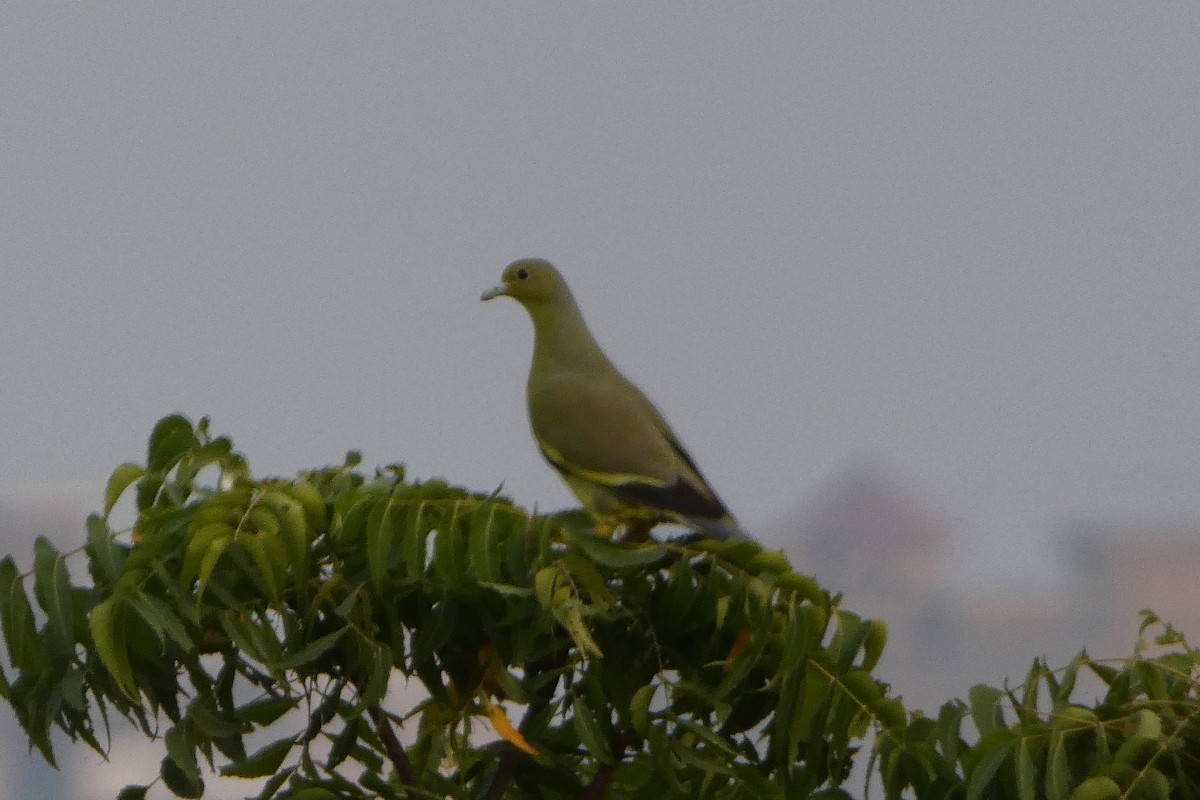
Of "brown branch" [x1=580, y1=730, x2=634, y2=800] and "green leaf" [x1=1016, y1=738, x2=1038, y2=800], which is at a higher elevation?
"green leaf" [x1=1016, y1=738, x2=1038, y2=800]

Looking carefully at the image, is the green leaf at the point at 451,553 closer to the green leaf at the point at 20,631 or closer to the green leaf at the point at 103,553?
the green leaf at the point at 103,553

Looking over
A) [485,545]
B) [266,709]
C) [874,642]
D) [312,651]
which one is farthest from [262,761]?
[874,642]

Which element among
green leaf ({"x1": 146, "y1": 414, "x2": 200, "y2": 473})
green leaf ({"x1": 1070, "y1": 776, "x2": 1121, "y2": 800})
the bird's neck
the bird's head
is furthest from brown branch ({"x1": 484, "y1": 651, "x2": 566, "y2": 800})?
the bird's head

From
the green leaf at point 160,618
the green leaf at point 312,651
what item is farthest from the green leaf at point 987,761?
the green leaf at point 160,618

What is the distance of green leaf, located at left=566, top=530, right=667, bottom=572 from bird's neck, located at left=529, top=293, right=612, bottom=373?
1.34 metres

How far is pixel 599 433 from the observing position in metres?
2.92

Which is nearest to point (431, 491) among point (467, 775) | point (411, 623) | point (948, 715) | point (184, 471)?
point (411, 623)

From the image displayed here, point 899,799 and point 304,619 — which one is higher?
point 304,619

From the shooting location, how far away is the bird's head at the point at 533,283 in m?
3.58

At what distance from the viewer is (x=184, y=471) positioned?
2164 mm

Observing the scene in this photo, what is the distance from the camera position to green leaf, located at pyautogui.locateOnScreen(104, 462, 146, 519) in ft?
6.98

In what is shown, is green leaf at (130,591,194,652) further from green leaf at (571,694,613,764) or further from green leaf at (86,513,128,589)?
green leaf at (571,694,613,764)

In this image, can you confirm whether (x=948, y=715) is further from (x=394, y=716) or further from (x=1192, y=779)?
(x=394, y=716)

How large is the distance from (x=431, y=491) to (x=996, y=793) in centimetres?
82
